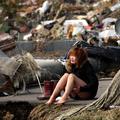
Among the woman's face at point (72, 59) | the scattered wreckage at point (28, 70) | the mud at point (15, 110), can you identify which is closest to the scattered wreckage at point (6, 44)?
the scattered wreckage at point (28, 70)

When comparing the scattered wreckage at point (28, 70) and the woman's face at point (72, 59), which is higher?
the woman's face at point (72, 59)

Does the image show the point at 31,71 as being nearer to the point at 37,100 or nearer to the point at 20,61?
the point at 20,61

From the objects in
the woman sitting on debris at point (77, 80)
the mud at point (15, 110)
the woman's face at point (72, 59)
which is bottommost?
the mud at point (15, 110)

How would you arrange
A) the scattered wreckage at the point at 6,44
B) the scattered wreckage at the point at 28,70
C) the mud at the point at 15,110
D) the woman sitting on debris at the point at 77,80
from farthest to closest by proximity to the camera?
the scattered wreckage at the point at 6,44 → the scattered wreckage at the point at 28,70 → the mud at the point at 15,110 → the woman sitting on debris at the point at 77,80

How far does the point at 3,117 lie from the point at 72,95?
1168 mm

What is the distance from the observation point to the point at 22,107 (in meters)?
9.90

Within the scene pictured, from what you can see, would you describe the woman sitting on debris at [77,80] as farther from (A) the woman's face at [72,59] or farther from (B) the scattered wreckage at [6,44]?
(B) the scattered wreckage at [6,44]

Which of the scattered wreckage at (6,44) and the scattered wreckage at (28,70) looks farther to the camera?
the scattered wreckage at (6,44)

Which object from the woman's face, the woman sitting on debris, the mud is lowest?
the mud

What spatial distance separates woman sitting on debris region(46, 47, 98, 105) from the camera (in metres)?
9.46

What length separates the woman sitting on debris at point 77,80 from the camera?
31.0ft

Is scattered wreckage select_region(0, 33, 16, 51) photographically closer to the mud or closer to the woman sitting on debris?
the mud

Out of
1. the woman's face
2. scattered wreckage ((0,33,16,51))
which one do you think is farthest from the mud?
scattered wreckage ((0,33,16,51))

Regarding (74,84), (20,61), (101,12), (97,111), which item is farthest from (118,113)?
(101,12)
